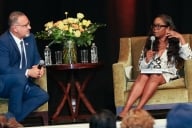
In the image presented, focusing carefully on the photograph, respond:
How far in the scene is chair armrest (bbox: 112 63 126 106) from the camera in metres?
4.70

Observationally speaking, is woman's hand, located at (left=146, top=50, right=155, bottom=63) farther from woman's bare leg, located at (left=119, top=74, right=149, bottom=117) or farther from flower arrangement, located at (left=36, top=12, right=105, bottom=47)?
flower arrangement, located at (left=36, top=12, right=105, bottom=47)

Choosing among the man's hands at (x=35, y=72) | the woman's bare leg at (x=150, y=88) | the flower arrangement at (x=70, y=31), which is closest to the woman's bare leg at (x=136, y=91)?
the woman's bare leg at (x=150, y=88)

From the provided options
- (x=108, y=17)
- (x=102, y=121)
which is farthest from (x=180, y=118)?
(x=108, y=17)

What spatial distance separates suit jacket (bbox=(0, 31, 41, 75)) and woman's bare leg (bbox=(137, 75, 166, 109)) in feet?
3.37

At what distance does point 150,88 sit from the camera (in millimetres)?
4633

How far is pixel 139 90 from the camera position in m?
4.67

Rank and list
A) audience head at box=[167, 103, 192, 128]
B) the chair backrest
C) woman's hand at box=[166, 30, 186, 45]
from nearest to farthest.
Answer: audience head at box=[167, 103, 192, 128] → woman's hand at box=[166, 30, 186, 45] → the chair backrest

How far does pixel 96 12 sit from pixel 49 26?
135cm

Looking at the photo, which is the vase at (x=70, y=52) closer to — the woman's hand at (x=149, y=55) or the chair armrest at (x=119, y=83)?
the chair armrest at (x=119, y=83)

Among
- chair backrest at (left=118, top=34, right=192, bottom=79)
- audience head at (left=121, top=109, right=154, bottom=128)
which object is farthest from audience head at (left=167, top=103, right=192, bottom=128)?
chair backrest at (left=118, top=34, right=192, bottom=79)

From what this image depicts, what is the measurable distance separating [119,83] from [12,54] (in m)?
1.05

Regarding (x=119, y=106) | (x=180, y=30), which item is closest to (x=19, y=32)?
(x=119, y=106)

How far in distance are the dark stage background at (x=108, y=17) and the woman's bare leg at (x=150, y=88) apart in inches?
62.7

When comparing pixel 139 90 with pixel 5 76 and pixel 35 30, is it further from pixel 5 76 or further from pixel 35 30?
pixel 35 30
